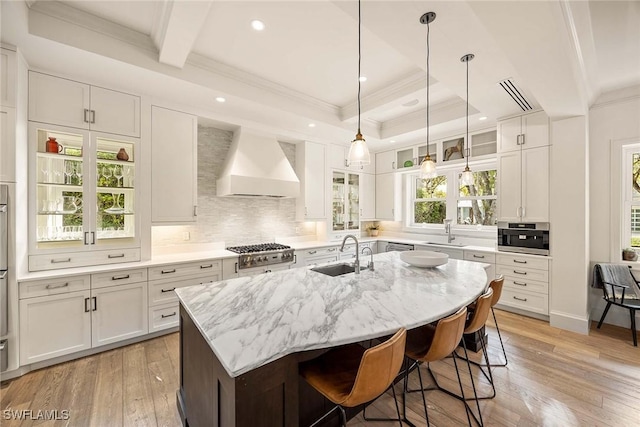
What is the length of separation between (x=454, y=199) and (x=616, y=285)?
7.32ft

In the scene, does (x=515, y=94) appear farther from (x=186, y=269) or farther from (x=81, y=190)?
(x=81, y=190)

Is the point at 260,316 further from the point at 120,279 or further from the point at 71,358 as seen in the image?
the point at 71,358

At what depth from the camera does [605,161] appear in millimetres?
3303

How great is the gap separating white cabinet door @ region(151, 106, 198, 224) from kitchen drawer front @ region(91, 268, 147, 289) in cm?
60

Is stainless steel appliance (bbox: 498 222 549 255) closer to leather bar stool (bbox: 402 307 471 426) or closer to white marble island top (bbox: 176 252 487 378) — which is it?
white marble island top (bbox: 176 252 487 378)

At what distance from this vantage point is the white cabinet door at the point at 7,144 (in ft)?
6.95

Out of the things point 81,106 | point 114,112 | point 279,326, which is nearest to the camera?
point 279,326

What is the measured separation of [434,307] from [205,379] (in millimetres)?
1249

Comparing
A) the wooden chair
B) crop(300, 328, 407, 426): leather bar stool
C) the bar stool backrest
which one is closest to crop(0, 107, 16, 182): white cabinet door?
crop(300, 328, 407, 426): leather bar stool

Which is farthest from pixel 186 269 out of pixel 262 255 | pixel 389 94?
pixel 389 94

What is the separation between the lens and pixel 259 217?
425cm

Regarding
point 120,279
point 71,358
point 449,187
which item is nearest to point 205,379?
point 120,279

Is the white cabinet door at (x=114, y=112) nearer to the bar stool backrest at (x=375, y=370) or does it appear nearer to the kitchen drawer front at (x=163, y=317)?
the kitchen drawer front at (x=163, y=317)

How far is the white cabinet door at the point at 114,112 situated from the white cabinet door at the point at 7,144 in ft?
1.91
